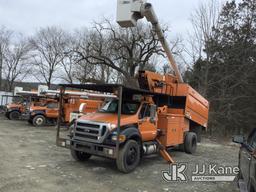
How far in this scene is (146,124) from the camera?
10.2 metres

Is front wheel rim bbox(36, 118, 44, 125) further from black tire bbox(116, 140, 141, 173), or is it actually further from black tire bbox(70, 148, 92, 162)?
black tire bbox(116, 140, 141, 173)

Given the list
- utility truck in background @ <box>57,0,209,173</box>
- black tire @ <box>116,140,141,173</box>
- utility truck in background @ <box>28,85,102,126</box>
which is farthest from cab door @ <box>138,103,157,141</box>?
utility truck in background @ <box>28,85,102,126</box>

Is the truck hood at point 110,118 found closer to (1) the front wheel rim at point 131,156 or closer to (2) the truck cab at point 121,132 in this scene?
(2) the truck cab at point 121,132

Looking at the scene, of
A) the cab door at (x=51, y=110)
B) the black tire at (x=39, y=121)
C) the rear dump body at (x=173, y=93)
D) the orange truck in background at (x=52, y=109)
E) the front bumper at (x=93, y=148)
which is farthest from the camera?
the cab door at (x=51, y=110)

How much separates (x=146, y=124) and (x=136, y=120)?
56cm

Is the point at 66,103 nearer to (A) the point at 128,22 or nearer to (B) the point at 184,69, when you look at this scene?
(B) the point at 184,69

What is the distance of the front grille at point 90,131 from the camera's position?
8.95 metres

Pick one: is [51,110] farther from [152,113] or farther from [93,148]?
[93,148]

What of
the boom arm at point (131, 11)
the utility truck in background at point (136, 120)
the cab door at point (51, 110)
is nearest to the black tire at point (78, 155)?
the utility truck in background at point (136, 120)

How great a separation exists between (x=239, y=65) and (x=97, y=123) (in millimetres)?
21193

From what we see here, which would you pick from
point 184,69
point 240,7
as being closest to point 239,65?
point 184,69

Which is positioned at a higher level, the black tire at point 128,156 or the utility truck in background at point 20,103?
the utility truck in background at point 20,103

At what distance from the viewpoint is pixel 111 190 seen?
730 cm

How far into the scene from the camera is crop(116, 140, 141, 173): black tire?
8797 mm
